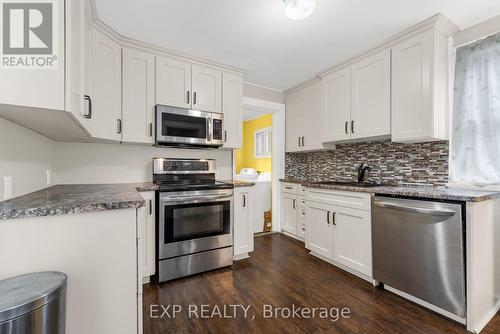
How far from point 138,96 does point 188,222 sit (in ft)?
4.67

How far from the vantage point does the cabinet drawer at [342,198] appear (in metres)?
2.14

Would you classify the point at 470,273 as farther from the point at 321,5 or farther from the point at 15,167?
the point at 15,167

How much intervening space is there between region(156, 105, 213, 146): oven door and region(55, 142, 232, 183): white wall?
371 millimetres

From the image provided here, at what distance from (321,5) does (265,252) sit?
2.69 m

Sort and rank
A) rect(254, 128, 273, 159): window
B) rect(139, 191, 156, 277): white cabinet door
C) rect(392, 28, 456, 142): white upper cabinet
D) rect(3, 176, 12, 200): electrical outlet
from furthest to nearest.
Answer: rect(254, 128, 273, 159): window, rect(139, 191, 156, 277): white cabinet door, rect(392, 28, 456, 142): white upper cabinet, rect(3, 176, 12, 200): electrical outlet

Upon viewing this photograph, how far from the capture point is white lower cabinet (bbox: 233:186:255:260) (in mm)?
2648

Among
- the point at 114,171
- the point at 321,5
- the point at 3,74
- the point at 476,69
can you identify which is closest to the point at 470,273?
the point at 476,69

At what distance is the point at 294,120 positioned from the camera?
3602mm

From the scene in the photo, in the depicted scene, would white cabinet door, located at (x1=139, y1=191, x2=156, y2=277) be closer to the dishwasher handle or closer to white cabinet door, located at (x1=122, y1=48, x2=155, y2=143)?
white cabinet door, located at (x1=122, y1=48, x2=155, y2=143)

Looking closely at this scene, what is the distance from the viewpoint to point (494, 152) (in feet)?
6.03

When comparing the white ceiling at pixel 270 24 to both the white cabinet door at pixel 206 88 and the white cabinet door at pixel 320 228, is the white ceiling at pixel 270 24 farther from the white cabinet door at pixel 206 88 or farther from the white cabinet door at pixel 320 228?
the white cabinet door at pixel 320 228

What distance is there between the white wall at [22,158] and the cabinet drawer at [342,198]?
254cm

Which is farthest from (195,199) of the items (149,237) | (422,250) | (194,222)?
(422,250)

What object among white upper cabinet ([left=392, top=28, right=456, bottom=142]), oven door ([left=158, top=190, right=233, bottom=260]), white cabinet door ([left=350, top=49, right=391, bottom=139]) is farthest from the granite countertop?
oven door ([left=158, top=190, right=233, bottom=260])
